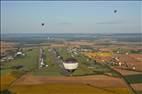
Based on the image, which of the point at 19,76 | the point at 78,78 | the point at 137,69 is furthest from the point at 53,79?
the point at 137,69

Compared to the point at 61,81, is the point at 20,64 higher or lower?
higher

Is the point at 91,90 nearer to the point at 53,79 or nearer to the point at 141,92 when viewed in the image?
the point at 141,92

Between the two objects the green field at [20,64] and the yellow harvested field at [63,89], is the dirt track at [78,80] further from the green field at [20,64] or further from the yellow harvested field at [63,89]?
the green field at [20,64]

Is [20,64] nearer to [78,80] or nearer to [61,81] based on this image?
[61,81]

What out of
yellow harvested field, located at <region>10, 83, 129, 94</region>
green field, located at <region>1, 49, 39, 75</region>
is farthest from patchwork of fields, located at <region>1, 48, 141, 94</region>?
green field, located at <region>1, 49, 39, 75</region>

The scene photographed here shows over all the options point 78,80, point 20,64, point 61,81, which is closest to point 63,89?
point 61,81

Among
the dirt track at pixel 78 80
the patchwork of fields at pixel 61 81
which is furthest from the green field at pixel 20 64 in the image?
the dirt track at pixel 78 80
